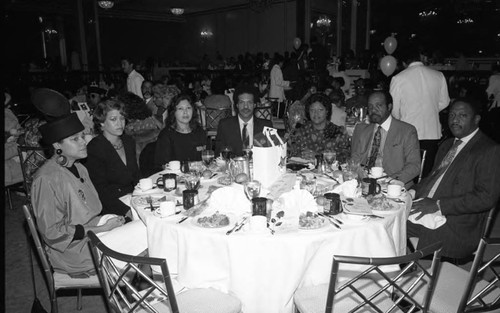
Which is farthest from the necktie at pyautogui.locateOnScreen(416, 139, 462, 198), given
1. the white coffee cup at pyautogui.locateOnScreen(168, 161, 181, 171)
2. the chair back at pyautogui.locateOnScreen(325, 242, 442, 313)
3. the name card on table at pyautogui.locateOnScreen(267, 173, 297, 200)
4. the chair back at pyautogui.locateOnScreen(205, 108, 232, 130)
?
the chair back at pyautogui.locateOnScreen(205, 108, 232, 130)

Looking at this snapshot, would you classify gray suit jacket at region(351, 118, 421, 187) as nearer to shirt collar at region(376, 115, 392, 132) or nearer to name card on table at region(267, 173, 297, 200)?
shirt collar at region(376, 115, 392, 132)

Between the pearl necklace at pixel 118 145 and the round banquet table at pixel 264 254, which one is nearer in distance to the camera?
the round banquet table at pixel 264 254

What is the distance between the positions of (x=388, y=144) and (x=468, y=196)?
2.75ft

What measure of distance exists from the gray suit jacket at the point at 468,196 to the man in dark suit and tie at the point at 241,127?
180cm

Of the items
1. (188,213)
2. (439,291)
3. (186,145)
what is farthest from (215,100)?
(439,291)

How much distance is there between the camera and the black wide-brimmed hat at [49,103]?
2298 mm

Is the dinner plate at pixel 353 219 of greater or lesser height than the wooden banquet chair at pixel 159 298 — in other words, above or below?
above

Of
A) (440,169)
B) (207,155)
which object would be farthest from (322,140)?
(207,155)

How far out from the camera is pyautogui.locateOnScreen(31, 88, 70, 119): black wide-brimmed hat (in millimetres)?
2298

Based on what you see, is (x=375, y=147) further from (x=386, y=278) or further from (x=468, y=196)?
(x=386, y=278)

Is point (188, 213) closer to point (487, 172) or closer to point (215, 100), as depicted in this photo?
point (487, 172)

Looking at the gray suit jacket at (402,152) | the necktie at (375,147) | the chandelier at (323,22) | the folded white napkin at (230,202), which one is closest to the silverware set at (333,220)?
the folded white napkin at (230,202)

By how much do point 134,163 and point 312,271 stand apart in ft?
6.42

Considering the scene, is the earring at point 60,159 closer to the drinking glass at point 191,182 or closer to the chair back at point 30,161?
the drinking glass at point 191,182
